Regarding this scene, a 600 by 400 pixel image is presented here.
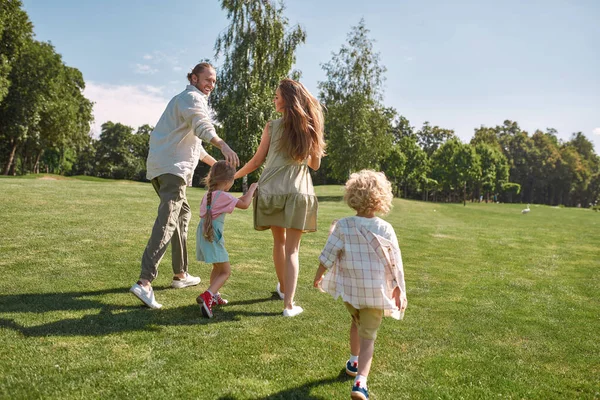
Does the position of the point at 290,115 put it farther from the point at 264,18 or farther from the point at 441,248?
the point at 264,18

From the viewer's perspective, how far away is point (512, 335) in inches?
178

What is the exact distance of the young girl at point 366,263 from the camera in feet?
10.2

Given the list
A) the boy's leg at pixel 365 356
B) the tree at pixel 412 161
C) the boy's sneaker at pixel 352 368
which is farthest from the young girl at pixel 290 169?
the tree at pixel 412 161

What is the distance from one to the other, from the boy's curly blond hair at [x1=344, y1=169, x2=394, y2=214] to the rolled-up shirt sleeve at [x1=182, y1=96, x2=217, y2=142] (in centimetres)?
187

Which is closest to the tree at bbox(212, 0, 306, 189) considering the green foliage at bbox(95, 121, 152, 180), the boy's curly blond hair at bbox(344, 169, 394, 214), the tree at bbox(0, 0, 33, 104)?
the tree at bbox(0, 0, 33, 104)

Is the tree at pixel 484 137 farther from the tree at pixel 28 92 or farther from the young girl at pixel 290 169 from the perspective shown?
the young girl at pixel 290 169

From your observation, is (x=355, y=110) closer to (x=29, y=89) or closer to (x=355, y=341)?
(x=29, y=89)

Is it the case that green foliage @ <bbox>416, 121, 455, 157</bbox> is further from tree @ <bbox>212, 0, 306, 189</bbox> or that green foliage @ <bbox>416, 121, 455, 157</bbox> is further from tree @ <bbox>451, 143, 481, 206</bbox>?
tree @ <bbox>212, 0, 306, 189</bbox>

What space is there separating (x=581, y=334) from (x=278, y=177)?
3545mm

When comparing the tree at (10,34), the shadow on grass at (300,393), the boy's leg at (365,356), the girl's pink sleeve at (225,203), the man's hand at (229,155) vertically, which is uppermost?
the tree at (10,34)

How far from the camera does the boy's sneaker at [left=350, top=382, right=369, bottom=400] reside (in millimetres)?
2773

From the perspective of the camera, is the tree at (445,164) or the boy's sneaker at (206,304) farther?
the tree at (445,164)

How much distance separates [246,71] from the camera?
28734 millimetres

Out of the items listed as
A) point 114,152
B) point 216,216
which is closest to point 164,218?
point 216,216
